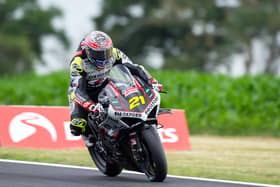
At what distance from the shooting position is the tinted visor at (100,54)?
426 inches

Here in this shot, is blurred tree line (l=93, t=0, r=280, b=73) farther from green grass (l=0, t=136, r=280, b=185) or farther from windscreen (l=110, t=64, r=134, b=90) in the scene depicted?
windscreen (l=110, t=64, r=134, b=90)

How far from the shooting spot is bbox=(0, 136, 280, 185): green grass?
12117mm

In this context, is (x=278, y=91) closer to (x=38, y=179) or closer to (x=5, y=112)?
(x=5, y=112)

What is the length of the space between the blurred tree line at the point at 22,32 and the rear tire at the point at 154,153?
1838 inches

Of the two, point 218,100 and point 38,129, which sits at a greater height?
point 38,129

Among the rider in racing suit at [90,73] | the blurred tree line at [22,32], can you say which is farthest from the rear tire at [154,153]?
the blurred tree line at [22,32]

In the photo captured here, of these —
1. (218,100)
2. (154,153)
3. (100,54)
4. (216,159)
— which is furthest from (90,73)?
(218,100)

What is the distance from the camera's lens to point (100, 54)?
10.8 meters

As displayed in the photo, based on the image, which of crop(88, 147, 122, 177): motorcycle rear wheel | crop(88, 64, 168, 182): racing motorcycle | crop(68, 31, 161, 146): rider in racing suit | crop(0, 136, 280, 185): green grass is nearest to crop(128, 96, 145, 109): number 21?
crop(88, 64, 168, 182): racing motorcycle

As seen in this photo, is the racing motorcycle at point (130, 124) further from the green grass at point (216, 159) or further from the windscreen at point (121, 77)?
the green grass at point (216, 159)

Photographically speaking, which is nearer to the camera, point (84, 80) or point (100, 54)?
point (100, 54)

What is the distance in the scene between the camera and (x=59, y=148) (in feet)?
52.9

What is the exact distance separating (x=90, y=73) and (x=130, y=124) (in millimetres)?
1114

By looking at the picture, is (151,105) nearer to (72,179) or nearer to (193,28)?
(72,179)
